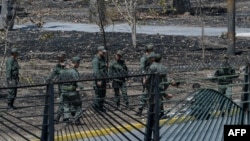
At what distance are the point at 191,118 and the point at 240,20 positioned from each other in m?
38.4

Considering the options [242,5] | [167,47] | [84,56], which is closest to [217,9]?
[242,5]

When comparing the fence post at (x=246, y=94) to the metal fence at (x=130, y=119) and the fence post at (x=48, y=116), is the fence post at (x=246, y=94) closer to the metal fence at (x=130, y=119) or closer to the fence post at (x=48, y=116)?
the metal fence at (x=130, y=119)

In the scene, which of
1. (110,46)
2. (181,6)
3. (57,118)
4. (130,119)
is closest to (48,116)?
(57,118)

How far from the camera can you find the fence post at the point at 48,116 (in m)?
7.77

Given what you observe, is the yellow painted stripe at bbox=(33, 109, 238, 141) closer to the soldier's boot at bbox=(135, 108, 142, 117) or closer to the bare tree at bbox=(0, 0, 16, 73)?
the soldier's boot at bbox=(135, 108, 142, 117)

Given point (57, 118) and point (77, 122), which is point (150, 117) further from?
point (57, 118)

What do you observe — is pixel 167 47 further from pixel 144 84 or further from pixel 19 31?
pixel 144 84

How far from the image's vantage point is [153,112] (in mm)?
8680

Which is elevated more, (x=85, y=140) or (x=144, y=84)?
(x=144, y=84)

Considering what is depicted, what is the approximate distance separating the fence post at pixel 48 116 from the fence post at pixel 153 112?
1244 mm

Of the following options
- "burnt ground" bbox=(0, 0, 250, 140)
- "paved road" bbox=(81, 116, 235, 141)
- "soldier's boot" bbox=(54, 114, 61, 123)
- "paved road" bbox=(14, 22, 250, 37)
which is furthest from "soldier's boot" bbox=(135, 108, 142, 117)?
"paved road" bbox=(14, 22, 250, 37)

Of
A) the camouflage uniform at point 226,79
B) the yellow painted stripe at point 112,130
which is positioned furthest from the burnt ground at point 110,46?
the yellow painted stripe at point 112,130

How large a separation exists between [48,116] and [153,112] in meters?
1.29

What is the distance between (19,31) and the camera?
41.3 meters
